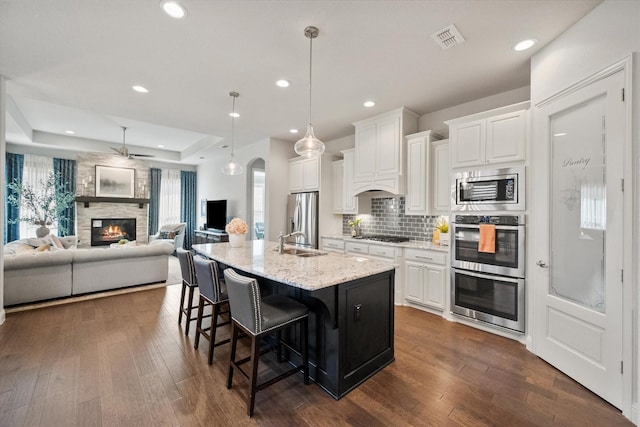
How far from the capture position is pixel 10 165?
642cm

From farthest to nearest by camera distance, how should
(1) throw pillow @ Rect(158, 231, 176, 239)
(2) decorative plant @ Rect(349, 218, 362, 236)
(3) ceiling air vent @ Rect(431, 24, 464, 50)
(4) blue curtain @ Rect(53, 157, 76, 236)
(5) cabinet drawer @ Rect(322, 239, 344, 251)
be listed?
(1) throw pillow @ Rect(158, 231, 176, 239)
(4) blue curtain @ Rect(53, 157, 76, 236)
(2) decorative plant @ Rect(349, 218, 362, 236)
(5) cabinet drawer @ Rect(322, 239, 344, 251)
(3) ceiling air vent @ Rect(431, 24, 464, 50)

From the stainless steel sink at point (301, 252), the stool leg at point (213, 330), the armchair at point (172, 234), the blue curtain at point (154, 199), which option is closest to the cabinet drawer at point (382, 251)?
the stainless steel sink at point (301, 252)

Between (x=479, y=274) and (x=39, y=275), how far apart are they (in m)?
5.83

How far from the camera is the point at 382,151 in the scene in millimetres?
4141

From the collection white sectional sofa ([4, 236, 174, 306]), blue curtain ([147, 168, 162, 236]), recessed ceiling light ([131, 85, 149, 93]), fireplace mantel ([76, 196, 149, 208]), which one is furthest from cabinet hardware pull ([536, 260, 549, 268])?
blue curtain ([147, 168, 162, 236])

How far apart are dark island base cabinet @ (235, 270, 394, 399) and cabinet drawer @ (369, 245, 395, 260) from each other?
1.48 metres

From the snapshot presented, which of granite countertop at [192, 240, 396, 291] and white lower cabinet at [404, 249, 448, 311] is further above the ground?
granite countertop at [192, 240, 396, 291]

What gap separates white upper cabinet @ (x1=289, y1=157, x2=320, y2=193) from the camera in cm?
513

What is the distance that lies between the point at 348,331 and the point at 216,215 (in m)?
6.24

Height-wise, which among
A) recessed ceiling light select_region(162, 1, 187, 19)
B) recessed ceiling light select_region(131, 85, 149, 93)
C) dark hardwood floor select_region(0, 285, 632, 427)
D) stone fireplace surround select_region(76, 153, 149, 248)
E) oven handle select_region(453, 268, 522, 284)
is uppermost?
recessed ceiling light select_region(131, 85, 149, 93)

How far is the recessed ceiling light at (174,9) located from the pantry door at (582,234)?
3158 millimetres

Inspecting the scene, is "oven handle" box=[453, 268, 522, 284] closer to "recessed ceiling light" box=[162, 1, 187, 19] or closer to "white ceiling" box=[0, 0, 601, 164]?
"white ceiling" box=[0, 0, 601, 164]

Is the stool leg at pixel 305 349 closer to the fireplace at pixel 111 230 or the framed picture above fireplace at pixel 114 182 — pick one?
the fireplace at pixel 111 230

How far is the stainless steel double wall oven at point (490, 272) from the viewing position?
281 centimetres
